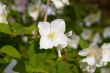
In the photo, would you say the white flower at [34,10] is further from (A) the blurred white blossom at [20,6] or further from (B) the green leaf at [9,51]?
(B) the green leaf at [9,51]

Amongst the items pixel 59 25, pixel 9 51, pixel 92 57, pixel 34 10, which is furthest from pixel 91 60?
pixel 34 10

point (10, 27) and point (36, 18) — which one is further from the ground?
point (10, 27)

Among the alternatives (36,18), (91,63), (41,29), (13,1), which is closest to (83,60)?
(91,63)

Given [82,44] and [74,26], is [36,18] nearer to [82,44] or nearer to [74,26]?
[82,44]

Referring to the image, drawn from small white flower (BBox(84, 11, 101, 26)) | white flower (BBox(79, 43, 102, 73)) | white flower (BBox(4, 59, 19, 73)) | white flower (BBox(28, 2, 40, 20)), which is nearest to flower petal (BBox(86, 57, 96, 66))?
white flower (BBox(79, 43, 102, 73))

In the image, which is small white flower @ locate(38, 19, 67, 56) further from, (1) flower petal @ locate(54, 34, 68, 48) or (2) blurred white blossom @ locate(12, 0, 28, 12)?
(2) blurred white blossom @ locate(12, 0, 28, 12)

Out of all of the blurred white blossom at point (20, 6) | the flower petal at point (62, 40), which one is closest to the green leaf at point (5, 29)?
the flower petal at point (62, 40)
